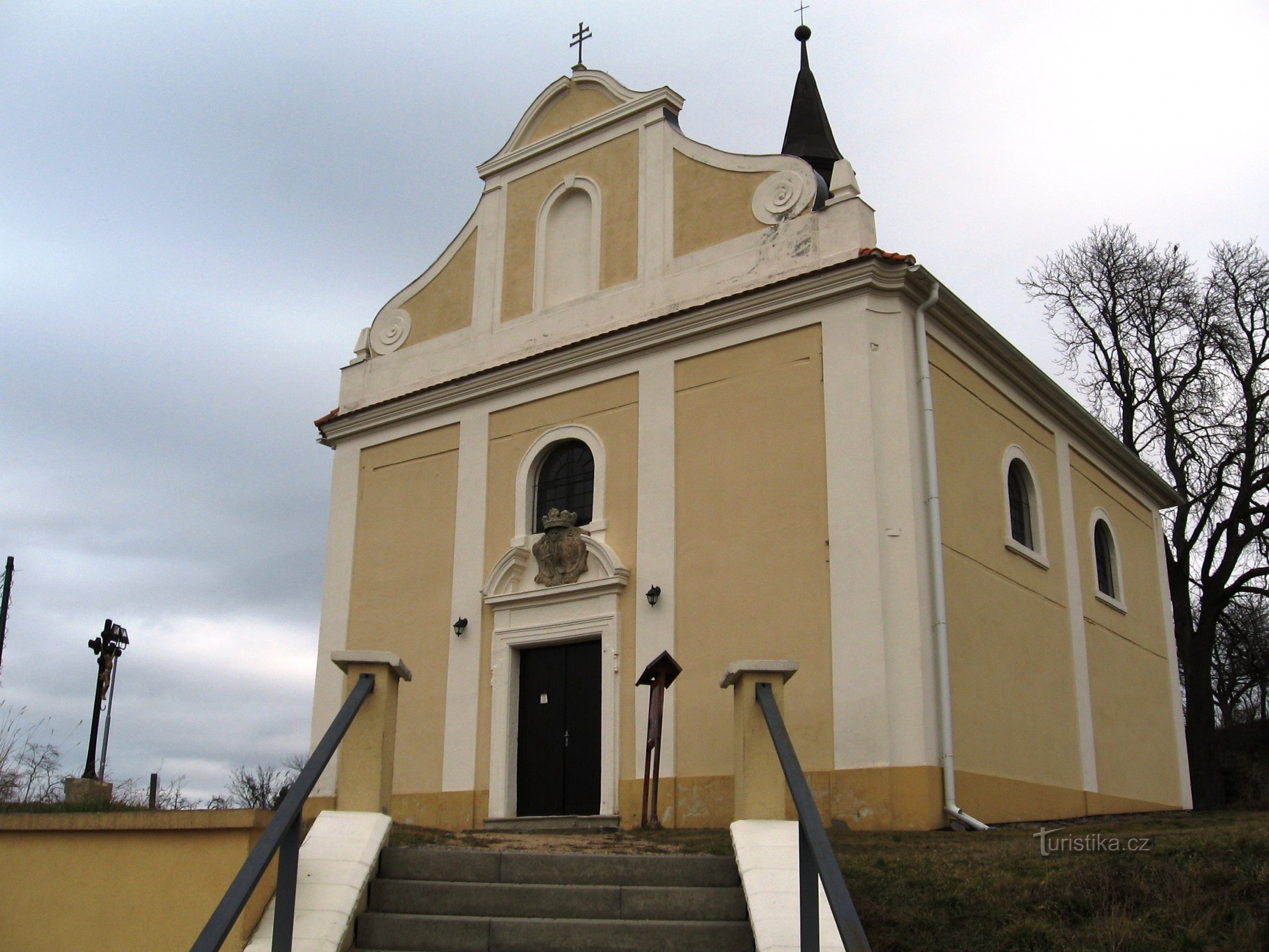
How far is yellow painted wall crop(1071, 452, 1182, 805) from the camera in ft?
59.6

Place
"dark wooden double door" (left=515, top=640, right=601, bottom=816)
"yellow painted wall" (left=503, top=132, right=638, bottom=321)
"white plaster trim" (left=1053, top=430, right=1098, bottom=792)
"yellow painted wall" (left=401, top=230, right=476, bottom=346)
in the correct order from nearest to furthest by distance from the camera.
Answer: "dark wooden double door" (left=515, top=640, right=601, bottom=816), "white plaster trim" (left=1053, top=430, right=1098, bottom=792), "yellow painted wall" (left=503, top=132, right=638, bottom=321), "yellow painted wall" (left=401, top=230, right=476, bottom=346)

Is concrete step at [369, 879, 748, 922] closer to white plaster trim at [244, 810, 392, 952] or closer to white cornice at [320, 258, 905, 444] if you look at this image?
white plaster trim at [244, 810, 392, 952]

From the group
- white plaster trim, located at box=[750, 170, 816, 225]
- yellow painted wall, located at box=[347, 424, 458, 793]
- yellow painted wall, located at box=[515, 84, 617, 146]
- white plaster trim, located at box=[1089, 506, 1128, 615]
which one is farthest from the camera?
white plaster trim, located at box=[1089, 506, 1128, 615]

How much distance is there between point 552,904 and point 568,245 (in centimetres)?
1180

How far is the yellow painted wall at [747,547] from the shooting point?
13766mm

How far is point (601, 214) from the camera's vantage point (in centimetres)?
1761

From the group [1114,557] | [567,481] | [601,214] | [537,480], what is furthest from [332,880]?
[1114,557]

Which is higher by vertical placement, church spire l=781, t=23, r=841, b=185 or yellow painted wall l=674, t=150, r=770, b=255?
church spire l=781, t=23, r=841, b=185

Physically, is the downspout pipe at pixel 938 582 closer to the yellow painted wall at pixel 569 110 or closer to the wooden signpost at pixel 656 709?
the wooden signpost at pixel 656 709

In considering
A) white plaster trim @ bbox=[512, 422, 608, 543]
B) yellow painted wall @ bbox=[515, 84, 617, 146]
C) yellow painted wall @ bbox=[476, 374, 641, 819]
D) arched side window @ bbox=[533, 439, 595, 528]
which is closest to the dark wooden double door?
yellow painted wall @ bbox=[476, 374, 641, 819]

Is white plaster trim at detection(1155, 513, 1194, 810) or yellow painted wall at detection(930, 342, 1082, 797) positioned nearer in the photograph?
yellow painted wall at detection(930, 342, 1082, 797)

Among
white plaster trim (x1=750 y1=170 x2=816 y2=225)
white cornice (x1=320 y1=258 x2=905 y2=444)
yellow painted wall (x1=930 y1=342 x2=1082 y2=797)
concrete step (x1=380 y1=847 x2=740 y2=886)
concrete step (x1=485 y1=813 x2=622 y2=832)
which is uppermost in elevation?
white plaster trim (x1=750 y1=170 x2=816 y2=225)

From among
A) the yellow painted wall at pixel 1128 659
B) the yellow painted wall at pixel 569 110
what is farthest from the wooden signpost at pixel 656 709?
the yellow painted wall at pixel 569 110

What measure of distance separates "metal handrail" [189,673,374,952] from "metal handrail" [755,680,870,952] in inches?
103
